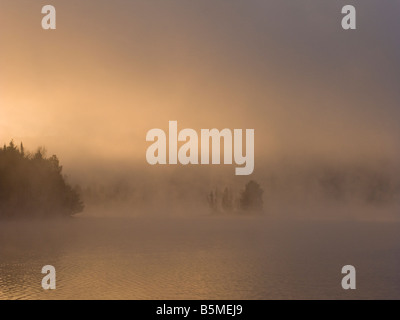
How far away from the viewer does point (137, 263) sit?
62969 mm

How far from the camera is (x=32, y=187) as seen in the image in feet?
Answer: 570

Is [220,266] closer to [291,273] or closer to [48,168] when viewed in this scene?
[291,273]

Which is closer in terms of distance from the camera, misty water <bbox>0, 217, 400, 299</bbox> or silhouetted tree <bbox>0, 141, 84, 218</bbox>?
misty water <bbox>0, 217, 400, 299</bbox>

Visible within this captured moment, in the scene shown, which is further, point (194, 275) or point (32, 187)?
point (32, 187)

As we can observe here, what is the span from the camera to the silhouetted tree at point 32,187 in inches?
6590

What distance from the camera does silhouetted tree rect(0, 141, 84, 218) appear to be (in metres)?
167

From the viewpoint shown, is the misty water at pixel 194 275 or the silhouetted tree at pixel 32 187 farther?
the silhouetted tree at pixel 32 187
